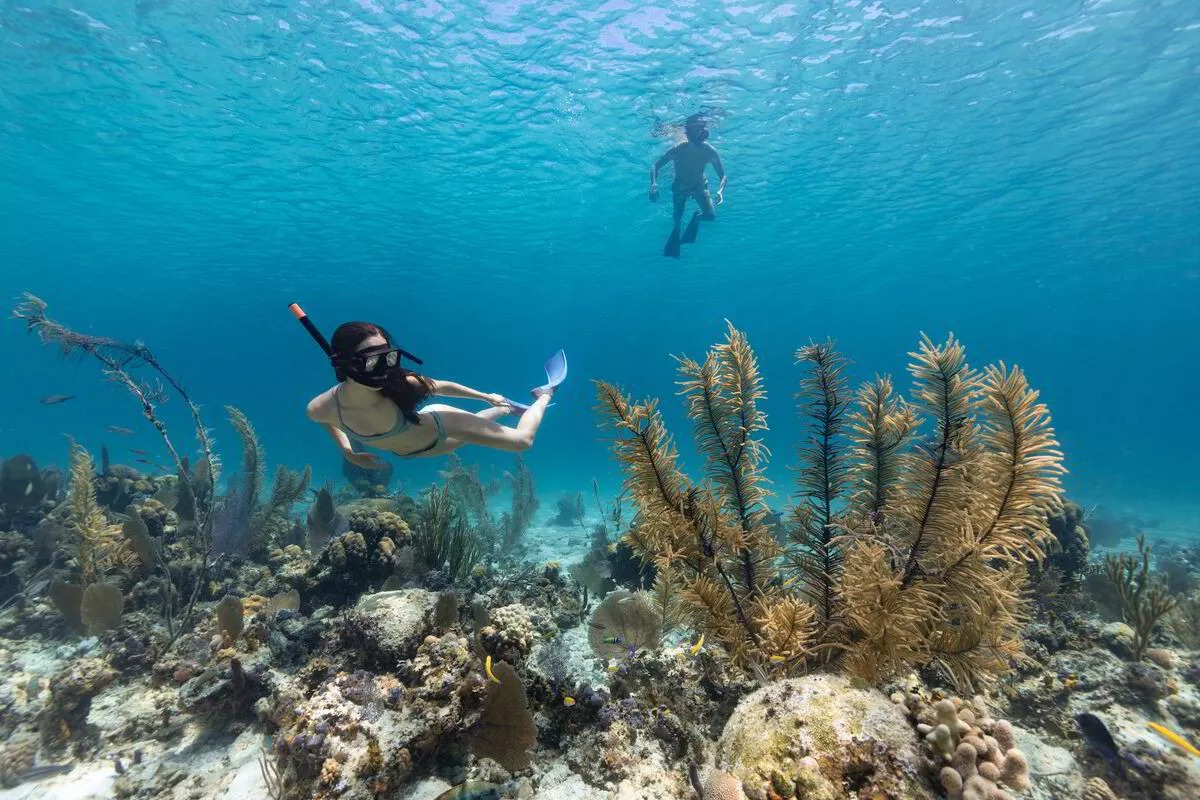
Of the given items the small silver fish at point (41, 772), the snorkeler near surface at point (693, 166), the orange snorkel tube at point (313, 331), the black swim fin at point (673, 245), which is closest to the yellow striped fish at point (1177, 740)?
the orange snorkel tube at point (313, 331)

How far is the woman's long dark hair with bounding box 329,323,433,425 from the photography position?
12.6 feet

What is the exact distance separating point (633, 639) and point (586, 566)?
4.18 m

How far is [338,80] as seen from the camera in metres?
18.6

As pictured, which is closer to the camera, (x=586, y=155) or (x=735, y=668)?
(x=735, y=668)

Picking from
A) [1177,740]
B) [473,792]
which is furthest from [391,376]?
[1177,740]

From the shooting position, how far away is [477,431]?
4.96 meters

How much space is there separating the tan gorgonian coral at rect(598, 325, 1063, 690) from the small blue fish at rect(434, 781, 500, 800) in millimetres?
1663

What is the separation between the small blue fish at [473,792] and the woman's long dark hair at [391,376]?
9.06ft

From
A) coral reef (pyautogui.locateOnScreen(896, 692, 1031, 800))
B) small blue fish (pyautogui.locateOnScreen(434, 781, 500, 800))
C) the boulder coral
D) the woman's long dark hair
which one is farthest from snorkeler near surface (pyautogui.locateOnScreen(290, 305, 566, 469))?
coral reef (pyautogui.locateOnScreen(896, 692, 1031, 800))

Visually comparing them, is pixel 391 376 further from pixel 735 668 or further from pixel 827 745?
pixel 827 745

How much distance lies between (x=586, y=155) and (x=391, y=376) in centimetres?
2353

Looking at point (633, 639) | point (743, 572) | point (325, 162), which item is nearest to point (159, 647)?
point (633, 639)

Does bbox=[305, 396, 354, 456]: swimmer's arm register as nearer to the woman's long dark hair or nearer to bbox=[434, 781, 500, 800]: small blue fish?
the woman's long dark hair

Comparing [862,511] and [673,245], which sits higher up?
[673,245]
